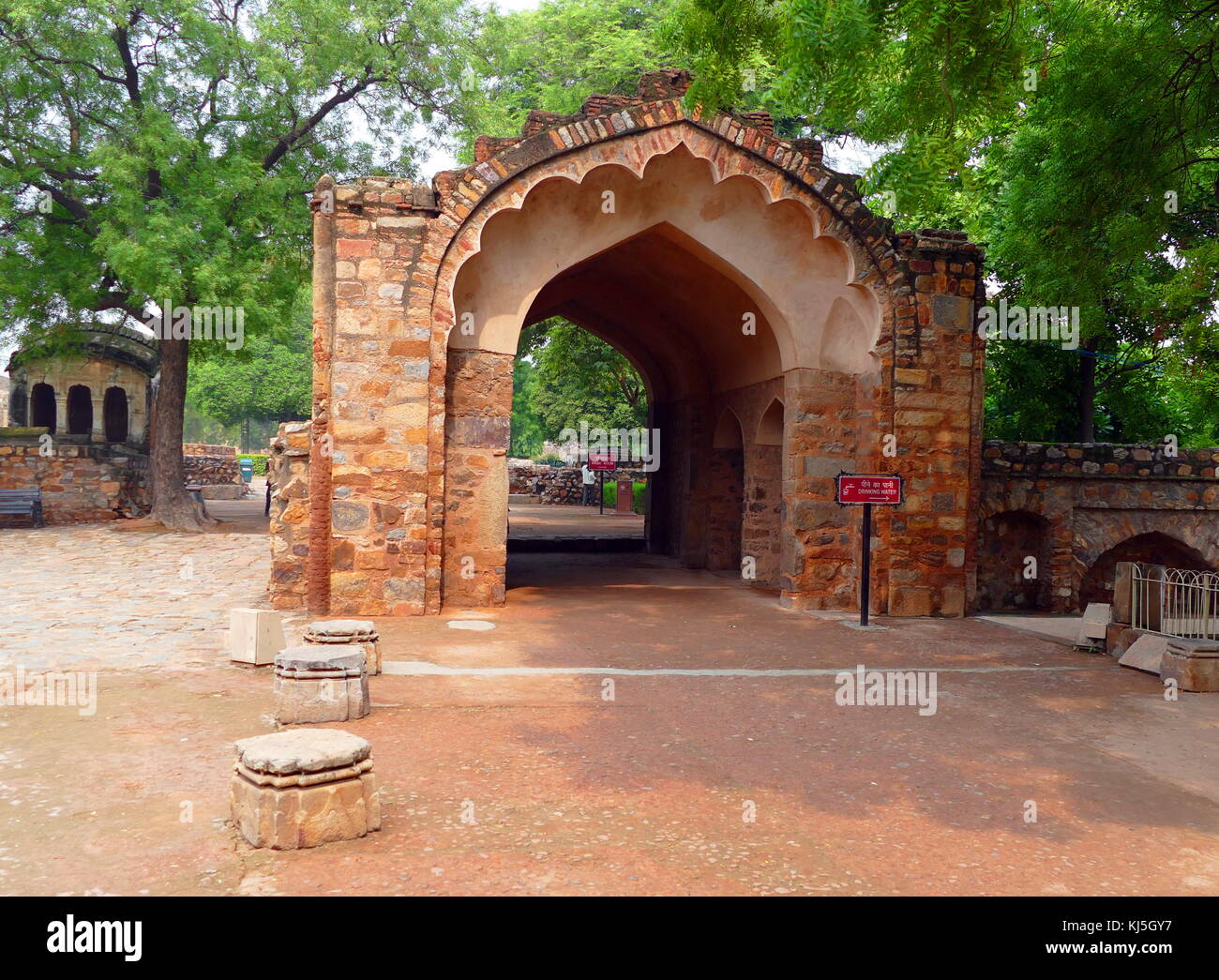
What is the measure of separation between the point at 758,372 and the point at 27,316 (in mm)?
14537

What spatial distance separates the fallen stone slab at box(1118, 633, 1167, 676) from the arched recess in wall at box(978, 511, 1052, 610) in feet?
15.5

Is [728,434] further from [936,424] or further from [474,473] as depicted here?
[474,473]

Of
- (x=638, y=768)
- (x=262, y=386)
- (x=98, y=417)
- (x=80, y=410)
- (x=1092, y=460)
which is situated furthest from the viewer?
(x=262, y=386)

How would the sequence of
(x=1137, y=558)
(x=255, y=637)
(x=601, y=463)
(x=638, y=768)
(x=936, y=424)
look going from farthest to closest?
1. (x=601, y=463)
2. (x=1137, y=558)
3. (x=936, y=424)
4. (x=255, y=637)
5. (x=638, y=768)

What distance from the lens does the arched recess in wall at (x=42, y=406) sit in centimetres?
2202

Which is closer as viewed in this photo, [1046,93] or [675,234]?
[1046,93]

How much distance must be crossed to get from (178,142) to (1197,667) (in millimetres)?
16555

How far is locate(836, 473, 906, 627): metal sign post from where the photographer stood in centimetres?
926

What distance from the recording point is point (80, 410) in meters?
23.5

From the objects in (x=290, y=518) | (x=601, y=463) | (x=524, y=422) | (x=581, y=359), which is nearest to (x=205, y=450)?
(x=601, y=463)

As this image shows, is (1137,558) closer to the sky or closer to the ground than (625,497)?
closer to the ground

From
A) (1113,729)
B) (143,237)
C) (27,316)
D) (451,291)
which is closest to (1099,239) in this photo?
(1113,729)

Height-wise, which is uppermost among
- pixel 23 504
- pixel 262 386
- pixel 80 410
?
pixel 262 386

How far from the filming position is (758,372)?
11914 millimetres
